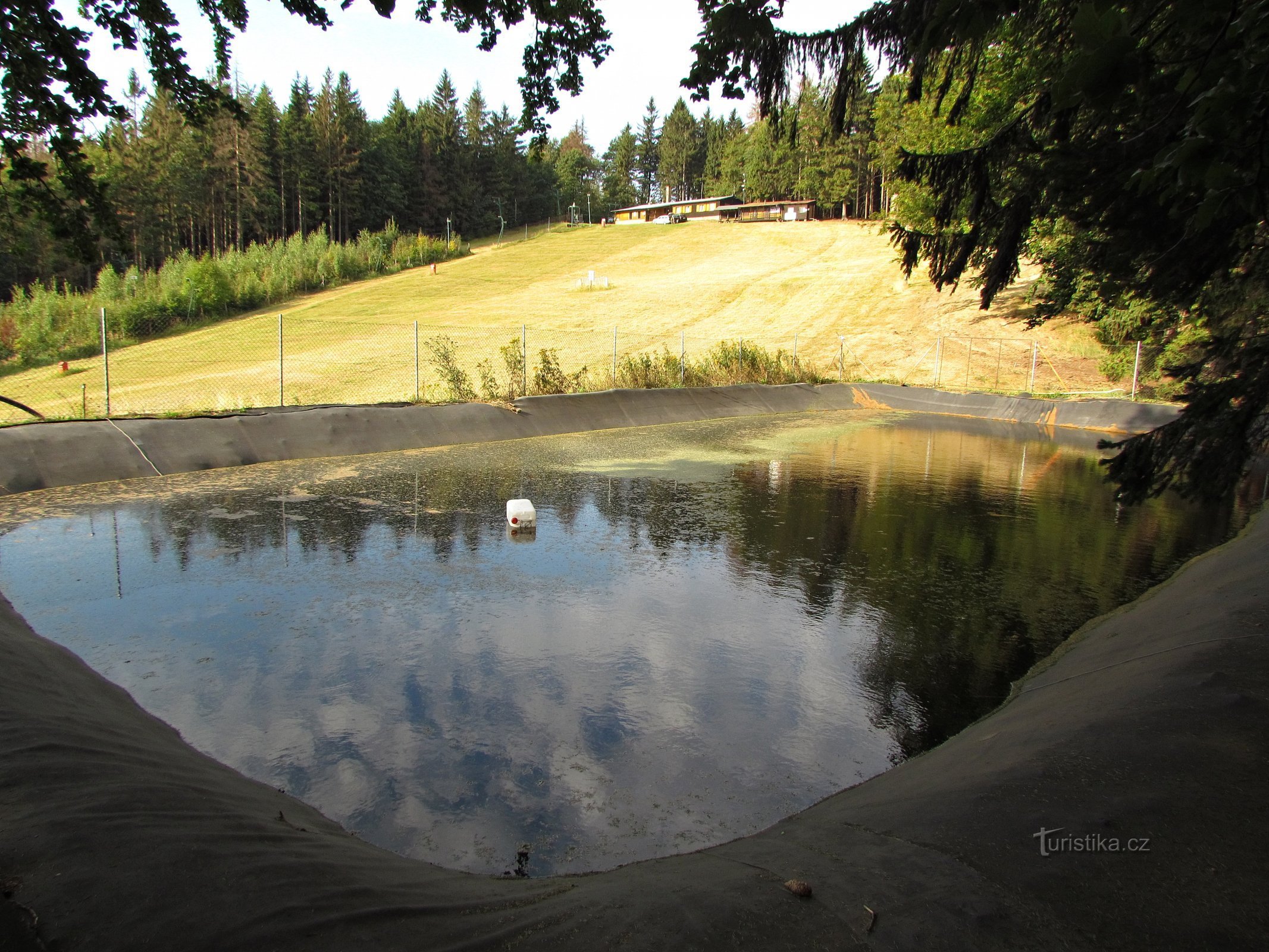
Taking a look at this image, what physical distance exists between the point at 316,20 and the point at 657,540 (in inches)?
216

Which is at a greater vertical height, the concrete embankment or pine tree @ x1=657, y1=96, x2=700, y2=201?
pine tree @ x1=657, y1=96, x2=700, y2=201

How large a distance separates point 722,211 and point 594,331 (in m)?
67.9

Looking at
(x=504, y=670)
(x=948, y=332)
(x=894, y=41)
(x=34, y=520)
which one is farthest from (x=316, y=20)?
(x=948, y=332)

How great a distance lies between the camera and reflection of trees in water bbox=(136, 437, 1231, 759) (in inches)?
216

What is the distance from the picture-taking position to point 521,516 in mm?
8547

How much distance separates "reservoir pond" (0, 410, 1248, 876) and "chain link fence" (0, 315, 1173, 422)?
5852mm

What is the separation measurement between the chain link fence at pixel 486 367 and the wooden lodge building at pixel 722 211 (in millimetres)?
58187

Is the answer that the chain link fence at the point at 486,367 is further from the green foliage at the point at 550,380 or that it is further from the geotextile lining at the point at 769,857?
the geotextile lining at the point at 769,857

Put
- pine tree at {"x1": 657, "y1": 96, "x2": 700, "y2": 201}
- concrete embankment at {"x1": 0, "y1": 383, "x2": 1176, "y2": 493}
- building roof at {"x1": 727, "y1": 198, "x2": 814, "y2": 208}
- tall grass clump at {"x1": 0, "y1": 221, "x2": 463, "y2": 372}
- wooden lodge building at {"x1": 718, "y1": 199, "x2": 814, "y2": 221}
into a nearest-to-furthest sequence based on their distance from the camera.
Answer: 1. concrete embankment at {"x1": 0, "y1": 383, "x2": 1176, "y2": 493}
2. tall grass clump at {"x1": 0, "y1": 221, "x2": 463, "y2": 372}
3. wooden lodge building at {"x1": 718, "y1": 199, "x2": 814, "y2": 221}
4. building roof at {"x1": 727, "y1": 198, "x2": 814, "y2": 208}
5. pine tree at {"x1": 657, "y1": 96, "x2": 700, "y2": 201}

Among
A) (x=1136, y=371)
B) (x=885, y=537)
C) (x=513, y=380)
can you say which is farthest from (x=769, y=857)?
(x=1136, y=371)

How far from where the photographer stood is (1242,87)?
198cm

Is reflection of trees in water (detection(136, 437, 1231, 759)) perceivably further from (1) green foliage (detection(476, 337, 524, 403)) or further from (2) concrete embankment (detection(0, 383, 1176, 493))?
(1) green foliage (detection(476, 337, 524, 403))

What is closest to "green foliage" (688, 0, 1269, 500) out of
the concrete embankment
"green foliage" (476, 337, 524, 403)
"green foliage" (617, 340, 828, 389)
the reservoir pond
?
→ the reservoir pond

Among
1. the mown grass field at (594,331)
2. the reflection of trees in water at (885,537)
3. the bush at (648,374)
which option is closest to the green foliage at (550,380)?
the mown grass field at (594,331)
